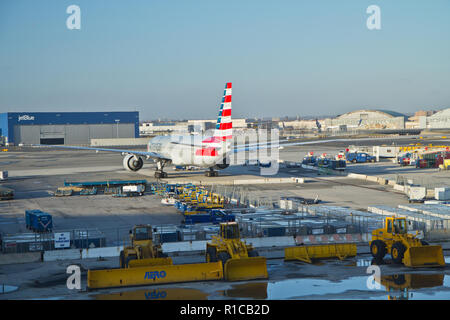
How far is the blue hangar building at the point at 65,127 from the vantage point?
15738cm

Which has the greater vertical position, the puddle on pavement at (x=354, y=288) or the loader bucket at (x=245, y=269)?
the loader bucket at (x=245, y=269)

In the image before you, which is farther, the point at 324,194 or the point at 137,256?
the point at 324,194

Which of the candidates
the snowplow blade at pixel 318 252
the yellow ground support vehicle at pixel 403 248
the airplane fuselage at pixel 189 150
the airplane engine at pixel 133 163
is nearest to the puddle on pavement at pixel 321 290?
the yellow ground support vehicle at pixel 403 248

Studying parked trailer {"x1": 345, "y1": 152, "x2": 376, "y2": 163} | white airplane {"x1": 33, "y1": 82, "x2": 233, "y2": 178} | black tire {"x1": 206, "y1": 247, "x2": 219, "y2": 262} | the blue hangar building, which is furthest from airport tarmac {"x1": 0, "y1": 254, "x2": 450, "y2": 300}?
the blue hangar building

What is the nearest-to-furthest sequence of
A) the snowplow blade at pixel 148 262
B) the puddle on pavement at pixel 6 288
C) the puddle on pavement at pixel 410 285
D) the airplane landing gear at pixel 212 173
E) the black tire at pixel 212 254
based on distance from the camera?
the puddle on pavement at pixel 410 285
the puddle on pavement at pixel 6 288
the snowplow blade at pixel 148 262
the black tire at pixel 212 254
the airplane landing gear at pixel 212 173

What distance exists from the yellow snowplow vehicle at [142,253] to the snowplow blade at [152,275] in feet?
2.56

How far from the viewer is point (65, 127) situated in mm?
161125

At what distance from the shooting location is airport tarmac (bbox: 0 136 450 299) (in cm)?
2289

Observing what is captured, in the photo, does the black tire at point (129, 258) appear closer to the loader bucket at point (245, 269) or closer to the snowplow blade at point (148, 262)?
the snowplow blade at point (148, 262)
